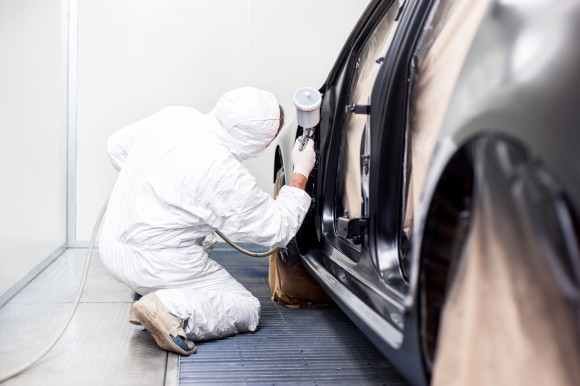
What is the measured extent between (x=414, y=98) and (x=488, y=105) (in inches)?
29.7

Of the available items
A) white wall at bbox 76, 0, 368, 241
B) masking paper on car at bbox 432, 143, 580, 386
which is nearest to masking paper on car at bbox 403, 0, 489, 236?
masking paper on car at bbox 432, 143, 580, 386

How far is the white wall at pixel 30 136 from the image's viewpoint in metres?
2.68

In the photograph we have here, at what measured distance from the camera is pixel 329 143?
2252 mm

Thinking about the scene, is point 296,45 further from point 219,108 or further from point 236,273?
point 219,108

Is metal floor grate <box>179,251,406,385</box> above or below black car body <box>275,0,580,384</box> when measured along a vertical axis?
below

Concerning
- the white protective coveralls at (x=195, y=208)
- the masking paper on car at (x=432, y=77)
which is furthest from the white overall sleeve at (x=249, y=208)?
the masking paper on car at (x=432, y=77)

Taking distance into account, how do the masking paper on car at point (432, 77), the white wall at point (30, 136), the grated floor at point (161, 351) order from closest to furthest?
the masking paper on car at point (432, 77) → the grated floor at point (161, 351) → the white wall at point (30, 136)

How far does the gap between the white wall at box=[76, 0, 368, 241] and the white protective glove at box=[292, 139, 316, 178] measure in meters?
2.00

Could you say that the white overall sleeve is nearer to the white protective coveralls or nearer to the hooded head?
the white protective coveralls

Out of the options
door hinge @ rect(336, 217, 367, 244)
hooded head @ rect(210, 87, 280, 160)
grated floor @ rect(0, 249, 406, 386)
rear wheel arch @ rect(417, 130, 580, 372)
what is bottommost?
grated floor @ rect(0, 249, 406, 386)

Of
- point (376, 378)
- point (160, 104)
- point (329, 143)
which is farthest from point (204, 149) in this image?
point (160, 104)

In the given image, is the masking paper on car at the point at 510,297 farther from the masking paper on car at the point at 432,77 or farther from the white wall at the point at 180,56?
the white wall at the point at 180,56

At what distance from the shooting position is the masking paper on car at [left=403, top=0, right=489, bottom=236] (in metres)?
1.36

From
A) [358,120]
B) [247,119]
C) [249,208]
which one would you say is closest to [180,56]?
[247,119]
